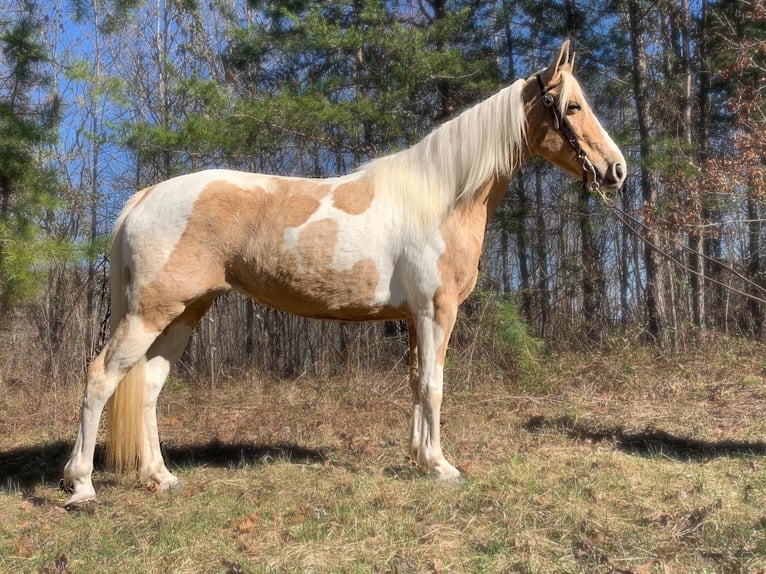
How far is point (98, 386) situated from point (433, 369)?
186 cm

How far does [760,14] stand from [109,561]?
6841 mm

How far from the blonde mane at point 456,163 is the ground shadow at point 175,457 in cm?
187

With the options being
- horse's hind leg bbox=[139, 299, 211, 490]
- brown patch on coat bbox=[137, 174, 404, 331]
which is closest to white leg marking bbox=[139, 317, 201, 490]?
horse's hind leg bbox=[139, 299, 211, 490]

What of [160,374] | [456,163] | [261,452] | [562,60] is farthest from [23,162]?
[562,60]

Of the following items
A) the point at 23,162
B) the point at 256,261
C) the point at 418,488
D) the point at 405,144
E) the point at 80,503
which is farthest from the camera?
the point at 405,144

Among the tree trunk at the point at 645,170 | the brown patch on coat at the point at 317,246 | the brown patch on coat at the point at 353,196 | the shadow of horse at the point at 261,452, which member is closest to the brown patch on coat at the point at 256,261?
the brown patch on coat at the point at 317,246

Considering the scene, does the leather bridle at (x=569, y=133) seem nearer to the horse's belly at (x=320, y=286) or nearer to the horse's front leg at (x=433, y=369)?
the horse's front leg at (x=433, y=369)

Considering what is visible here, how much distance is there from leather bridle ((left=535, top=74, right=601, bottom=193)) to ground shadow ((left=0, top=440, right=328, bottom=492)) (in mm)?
2556

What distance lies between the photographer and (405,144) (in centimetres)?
723

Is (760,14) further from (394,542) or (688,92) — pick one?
(394,542)

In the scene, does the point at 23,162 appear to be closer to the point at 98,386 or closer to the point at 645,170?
the point at 98,386

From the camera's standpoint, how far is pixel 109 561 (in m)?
2.36

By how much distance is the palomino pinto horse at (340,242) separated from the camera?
3.25 metres

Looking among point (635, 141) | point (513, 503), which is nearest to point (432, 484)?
point (513, 503)
